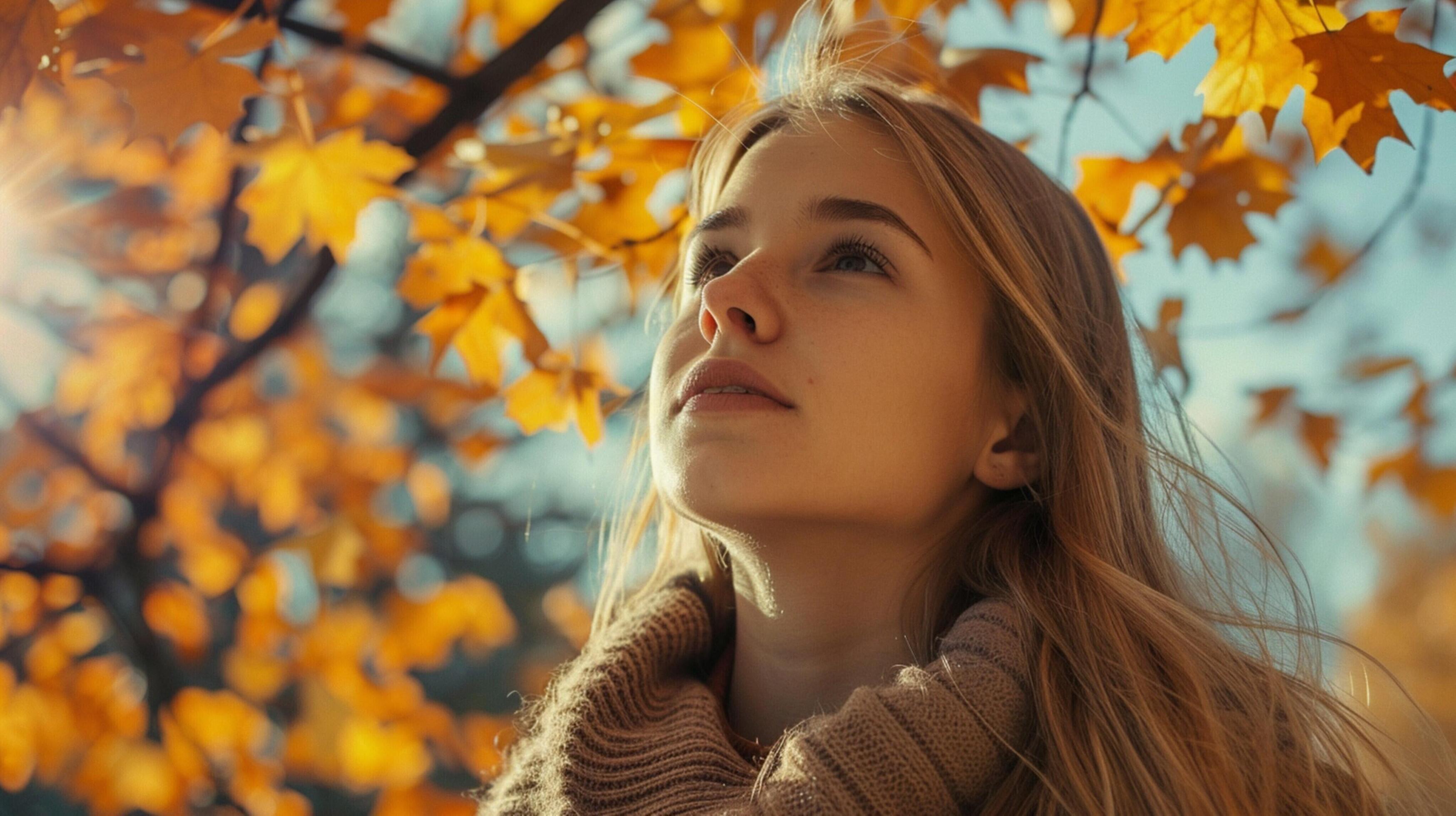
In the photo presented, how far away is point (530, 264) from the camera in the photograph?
2.16 m

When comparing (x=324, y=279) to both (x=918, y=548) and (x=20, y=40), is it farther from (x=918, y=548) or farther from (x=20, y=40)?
(x=918, y=548)

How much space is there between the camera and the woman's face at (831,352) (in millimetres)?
1505

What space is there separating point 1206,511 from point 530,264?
1382 millimetres

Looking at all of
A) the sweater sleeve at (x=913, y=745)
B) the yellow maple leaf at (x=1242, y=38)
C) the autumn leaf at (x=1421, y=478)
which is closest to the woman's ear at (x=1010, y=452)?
the sweater sleeve at (x=913, y=745)

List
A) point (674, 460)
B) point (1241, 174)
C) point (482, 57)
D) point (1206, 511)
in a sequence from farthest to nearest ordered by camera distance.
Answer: point (482, 57)
point (1241, 174)
point (1206, 511)
point (674, 460)

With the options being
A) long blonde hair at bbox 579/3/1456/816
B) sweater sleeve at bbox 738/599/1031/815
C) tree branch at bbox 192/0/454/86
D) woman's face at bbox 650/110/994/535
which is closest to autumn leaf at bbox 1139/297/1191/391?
long blonde hair at bbox 579/3/1456/816

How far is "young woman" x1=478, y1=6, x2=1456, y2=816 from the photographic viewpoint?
134cm

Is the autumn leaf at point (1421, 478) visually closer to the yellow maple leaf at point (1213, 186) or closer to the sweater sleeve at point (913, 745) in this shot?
the yellow maple leaf at point (1213, 186)

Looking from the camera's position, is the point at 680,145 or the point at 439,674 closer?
the point at 680,145

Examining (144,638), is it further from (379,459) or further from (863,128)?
(863,128)

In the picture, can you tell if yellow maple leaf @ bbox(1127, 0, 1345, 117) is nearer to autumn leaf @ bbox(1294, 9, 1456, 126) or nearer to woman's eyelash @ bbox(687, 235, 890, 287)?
autumn leaf @ bbox(1294, 9, 1456, 126)

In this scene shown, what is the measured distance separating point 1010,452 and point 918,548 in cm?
24

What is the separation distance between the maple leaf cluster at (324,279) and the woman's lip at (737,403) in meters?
0.72

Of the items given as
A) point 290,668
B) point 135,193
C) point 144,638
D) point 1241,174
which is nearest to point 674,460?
point 1241,174
